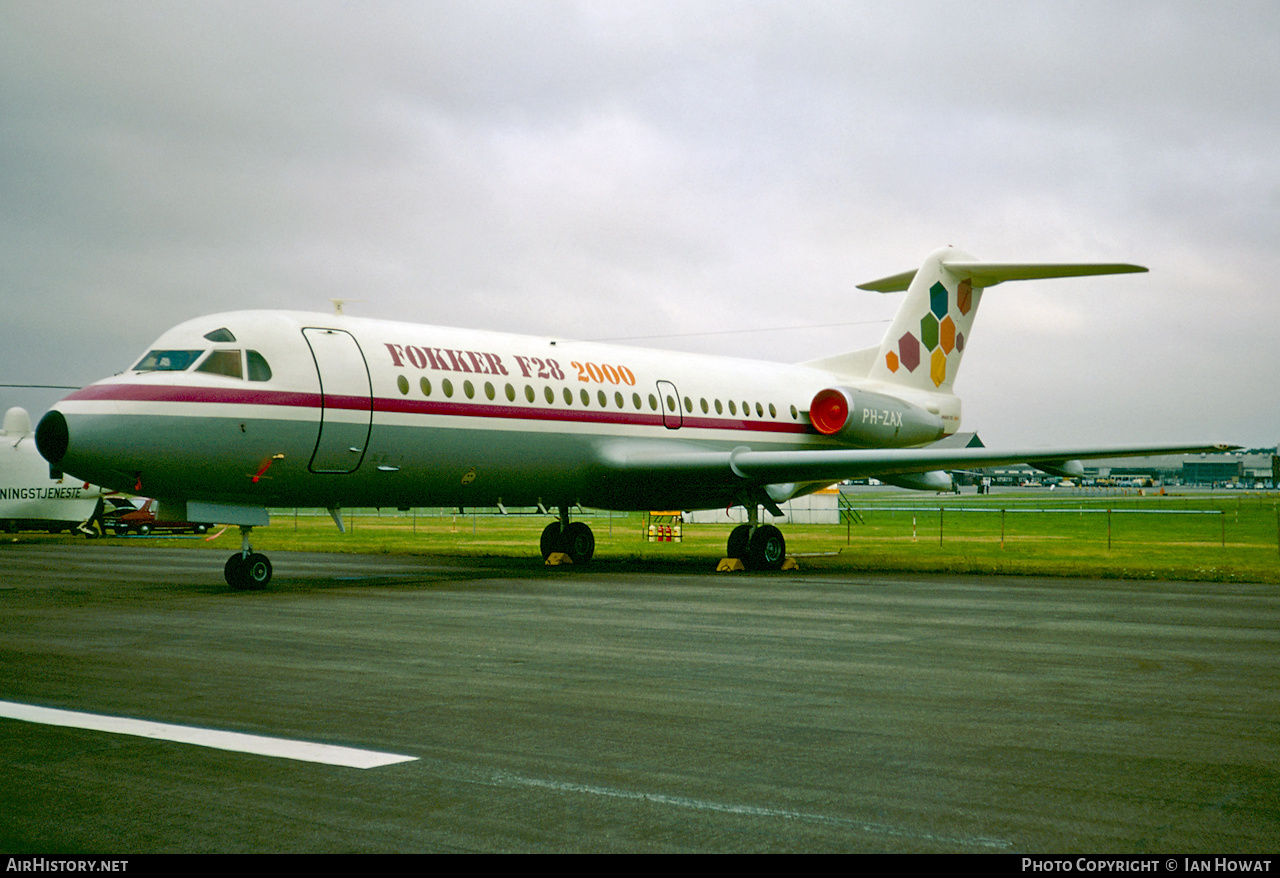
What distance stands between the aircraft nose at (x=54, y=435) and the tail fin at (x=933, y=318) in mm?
17829

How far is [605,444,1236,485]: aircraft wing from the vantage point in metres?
19.2

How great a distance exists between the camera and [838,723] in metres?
6.55

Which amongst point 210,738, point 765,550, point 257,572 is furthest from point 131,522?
point 210,738

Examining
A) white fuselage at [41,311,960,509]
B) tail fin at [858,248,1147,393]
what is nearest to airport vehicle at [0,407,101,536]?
white fuselage at [41,311,960,509]

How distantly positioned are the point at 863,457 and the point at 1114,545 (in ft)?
44.5

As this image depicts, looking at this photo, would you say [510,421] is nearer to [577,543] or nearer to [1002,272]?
[577,543]

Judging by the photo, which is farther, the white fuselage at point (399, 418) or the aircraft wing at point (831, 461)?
the aircraft wing at point (831, 461)

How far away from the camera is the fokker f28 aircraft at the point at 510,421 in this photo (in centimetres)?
1462

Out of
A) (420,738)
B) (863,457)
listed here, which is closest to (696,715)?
(420,738)

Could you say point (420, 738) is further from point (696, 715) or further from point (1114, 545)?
point (1114, 545)

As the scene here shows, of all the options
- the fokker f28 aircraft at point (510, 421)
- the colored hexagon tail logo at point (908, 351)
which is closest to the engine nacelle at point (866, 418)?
the fokker f28 aircraft at point (510, 421)

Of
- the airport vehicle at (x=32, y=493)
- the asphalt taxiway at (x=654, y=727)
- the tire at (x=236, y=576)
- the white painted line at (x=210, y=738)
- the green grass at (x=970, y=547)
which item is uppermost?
the airport vehicle at (x=32, y=493)

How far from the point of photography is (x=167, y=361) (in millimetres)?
15148

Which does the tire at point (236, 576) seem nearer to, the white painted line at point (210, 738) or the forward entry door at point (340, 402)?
the forward entry door at point (340, 402)
